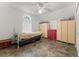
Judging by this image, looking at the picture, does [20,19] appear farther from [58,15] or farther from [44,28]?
[58,15]

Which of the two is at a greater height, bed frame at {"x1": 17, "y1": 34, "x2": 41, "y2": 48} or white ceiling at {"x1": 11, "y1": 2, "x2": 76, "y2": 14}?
white ceiling at {"x1": 11, "y1": 2, "x2": 76, "y2": 14}

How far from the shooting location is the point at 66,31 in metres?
1.92

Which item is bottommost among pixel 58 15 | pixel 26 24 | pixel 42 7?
pixel 26 24

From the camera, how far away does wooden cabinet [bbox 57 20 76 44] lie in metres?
1.88

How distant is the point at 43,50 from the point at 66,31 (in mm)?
553

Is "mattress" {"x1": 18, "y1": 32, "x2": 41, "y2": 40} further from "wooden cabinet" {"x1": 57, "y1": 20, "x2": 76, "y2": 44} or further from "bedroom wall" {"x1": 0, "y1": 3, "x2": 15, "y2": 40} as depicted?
"wooden cabinet" {"x1": 57, "y1": 20, "x2": 76, "y2": 44}

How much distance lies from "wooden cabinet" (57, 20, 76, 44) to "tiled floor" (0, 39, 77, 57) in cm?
10

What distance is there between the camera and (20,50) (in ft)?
6.17

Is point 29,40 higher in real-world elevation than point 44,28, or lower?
lower

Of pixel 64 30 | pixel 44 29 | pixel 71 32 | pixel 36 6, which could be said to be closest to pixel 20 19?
pixel 36 6

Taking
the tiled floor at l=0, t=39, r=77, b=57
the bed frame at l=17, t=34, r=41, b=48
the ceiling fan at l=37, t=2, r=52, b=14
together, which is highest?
the ceiling fan at l=37, t=2, r=52, b=14

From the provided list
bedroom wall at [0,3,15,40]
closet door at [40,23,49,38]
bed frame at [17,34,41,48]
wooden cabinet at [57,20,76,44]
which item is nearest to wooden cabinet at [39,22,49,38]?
closet door at [40,23,49,38]

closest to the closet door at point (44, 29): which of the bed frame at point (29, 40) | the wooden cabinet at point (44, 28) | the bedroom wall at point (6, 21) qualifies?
the wooden cabinet at point (44, 28)

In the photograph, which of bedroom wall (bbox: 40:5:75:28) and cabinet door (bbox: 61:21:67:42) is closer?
bedroom wall (bbox: 40:5:75:28)
